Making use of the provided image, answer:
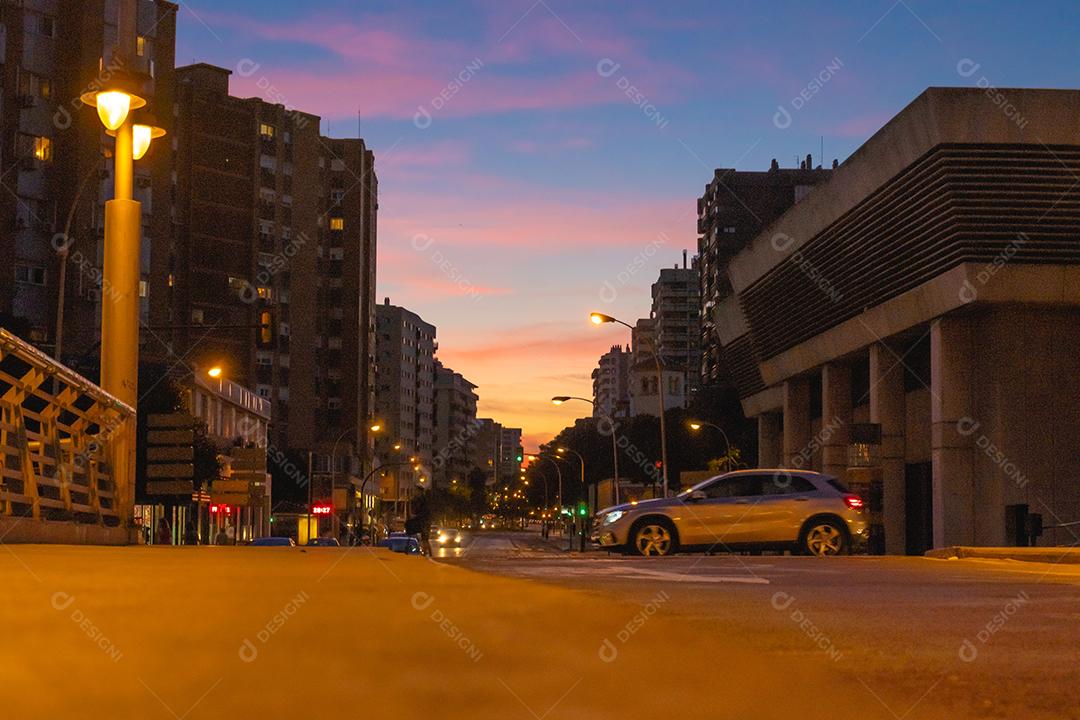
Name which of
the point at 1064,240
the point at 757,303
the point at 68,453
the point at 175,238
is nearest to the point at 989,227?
the point at 1064,240

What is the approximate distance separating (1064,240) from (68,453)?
31384mm

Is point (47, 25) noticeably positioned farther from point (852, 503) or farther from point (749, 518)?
point (852, 503)

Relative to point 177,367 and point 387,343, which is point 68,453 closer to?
point 177,367

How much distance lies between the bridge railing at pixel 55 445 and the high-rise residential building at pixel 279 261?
6083cm

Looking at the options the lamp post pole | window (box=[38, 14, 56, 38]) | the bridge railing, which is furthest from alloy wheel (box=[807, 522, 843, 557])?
window (box=[38, 14, 56, 38])

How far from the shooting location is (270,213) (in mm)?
113375

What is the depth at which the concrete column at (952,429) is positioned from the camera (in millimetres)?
41750

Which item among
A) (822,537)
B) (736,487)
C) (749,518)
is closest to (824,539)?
(822,537)

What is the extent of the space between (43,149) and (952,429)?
4503 centimetres

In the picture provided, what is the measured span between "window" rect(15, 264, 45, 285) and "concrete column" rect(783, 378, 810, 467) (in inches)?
1379

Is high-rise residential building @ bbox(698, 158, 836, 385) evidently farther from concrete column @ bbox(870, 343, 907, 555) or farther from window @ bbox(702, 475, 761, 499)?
window @ bbox(702, 475, 761, 499)

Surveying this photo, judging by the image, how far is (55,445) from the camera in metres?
14.6

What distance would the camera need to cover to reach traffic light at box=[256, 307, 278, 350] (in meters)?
29.1

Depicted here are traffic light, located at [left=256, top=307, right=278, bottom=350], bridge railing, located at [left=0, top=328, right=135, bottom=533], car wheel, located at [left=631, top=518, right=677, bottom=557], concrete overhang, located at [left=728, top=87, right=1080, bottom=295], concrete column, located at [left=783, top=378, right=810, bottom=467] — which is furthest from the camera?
concrete column, located at [left=783, top=378, right=810, bottom=467]
